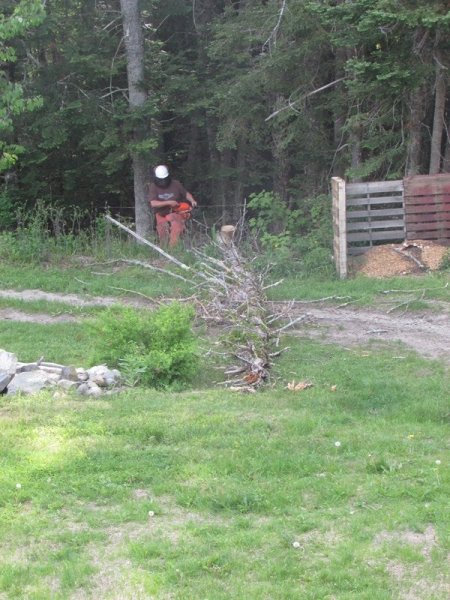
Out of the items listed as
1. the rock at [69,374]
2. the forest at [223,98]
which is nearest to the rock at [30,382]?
the rock at [69,374]

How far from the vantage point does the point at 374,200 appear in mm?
14258

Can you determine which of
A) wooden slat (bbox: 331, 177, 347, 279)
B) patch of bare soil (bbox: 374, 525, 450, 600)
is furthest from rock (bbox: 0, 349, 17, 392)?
wooden slat (bbox: 331, 177, 347, 279)

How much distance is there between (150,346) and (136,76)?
11.3 metres

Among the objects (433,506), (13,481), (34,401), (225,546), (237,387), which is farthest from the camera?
(237,387)

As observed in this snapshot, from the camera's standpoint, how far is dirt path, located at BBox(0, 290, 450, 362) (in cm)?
955

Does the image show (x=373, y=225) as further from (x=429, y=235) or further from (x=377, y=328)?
(x=377, y=328)

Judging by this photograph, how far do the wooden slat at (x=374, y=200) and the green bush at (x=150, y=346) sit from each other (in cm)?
645

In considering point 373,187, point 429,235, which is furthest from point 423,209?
point 373,187

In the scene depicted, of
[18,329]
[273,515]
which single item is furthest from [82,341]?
[273,515]

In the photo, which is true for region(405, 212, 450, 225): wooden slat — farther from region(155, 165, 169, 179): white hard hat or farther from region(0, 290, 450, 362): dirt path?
region(155, 165, 169, 179): white hard hat

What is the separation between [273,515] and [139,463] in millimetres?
1153

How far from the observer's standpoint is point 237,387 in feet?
25.7

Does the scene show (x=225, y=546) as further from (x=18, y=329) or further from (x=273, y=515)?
(x=18, y=329)

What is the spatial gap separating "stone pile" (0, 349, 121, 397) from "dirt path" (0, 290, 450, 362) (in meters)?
2.85
